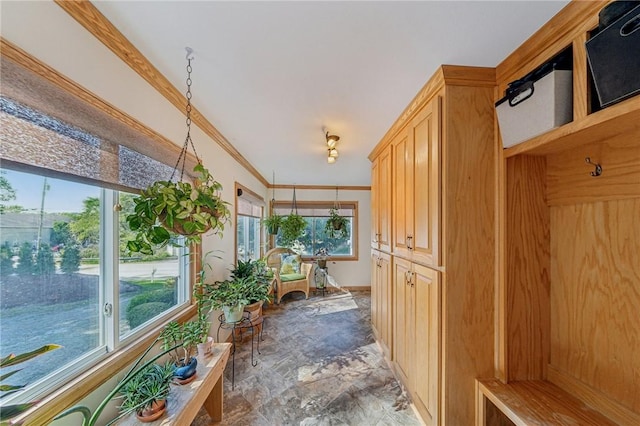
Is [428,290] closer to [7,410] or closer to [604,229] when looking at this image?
[604,229]

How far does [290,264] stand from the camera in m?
5.09

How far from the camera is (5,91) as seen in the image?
794mm

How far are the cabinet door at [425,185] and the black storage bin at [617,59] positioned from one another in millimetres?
681

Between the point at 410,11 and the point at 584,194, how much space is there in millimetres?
1193

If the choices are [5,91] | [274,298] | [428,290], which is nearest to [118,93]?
[5,91]

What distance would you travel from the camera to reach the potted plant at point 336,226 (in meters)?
5.27

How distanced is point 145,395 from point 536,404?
1871 millimetres

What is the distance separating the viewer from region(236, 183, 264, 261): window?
3447 millimetres

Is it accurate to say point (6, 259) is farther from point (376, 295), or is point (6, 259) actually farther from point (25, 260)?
point (376, 295)

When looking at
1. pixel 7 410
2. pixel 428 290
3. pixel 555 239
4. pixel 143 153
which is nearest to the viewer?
pixel 7 410

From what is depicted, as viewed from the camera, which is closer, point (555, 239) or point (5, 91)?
point (5, 91)

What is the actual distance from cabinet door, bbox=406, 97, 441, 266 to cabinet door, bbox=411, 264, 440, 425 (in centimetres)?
13

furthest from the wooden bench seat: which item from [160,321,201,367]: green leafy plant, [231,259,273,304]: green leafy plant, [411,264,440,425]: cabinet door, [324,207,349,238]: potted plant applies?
[324,207,349,238]: potted plant

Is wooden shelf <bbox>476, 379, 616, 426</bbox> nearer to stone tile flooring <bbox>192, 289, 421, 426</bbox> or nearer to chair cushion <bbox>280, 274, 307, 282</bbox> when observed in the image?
stone tile flooring <bbox>192, 289, 421, 426</bbox>
